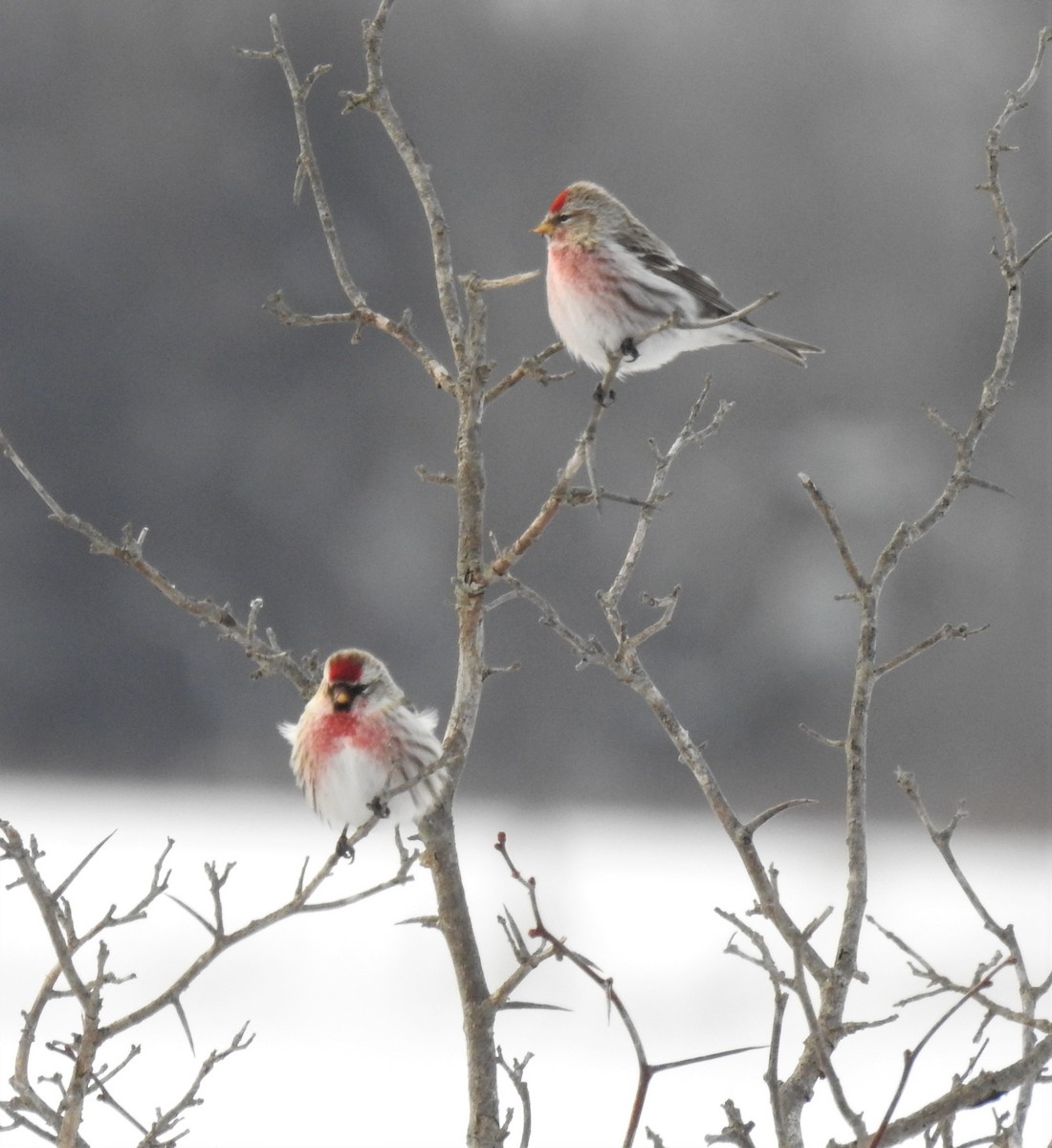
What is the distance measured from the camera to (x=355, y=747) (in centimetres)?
228

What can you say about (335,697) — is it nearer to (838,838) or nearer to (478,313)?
(478,313)

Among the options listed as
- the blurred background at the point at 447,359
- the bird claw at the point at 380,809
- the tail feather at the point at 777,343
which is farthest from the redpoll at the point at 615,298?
the blurred background at the point at 447,359

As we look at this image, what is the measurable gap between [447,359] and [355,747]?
7.06 m

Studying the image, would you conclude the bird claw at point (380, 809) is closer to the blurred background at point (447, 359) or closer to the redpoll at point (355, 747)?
the redpoll at point (355, 747)

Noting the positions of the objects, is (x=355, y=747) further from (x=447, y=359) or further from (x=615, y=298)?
(x=447, y=359)

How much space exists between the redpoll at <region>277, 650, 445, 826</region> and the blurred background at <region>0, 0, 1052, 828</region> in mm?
6387

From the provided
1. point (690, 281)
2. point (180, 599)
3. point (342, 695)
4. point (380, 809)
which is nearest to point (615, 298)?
point (690, 281)

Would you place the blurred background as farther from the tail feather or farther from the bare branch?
the bare branch

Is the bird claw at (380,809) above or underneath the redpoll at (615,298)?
underneath

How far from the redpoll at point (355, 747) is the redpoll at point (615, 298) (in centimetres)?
83

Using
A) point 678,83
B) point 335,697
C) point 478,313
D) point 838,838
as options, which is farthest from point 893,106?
point 478,313

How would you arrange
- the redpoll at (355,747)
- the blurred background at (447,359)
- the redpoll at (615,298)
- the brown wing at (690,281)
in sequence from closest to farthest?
the redpoll at (355,747)
the redpoll at (615,298)
the brown wing at (690,281)
the blurred background at (447,359)

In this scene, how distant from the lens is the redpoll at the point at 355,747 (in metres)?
2.27

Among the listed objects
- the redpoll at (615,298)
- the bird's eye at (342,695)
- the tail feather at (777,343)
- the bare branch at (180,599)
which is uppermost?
the redpoll at (615,298)
